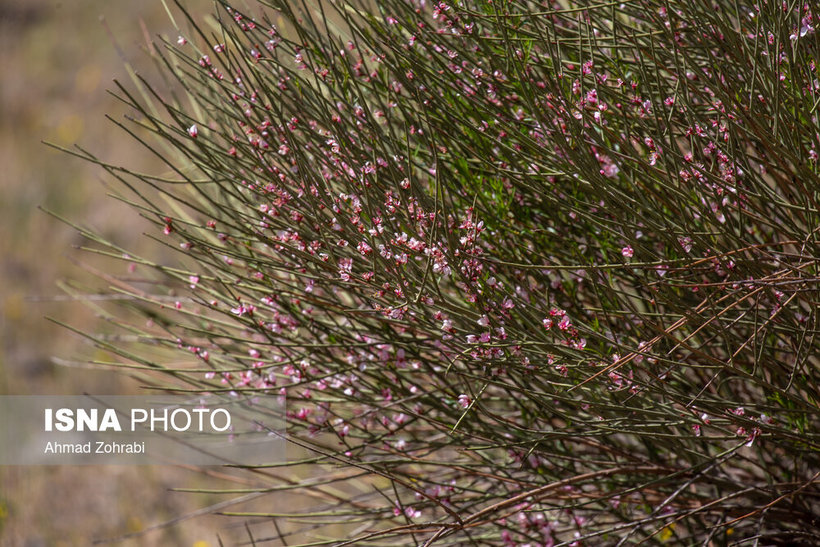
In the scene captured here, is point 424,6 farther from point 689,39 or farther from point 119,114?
point 119,114

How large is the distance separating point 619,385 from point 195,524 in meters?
3.00

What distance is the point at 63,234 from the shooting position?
6.44 m

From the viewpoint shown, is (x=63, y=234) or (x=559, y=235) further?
(x=63, y=234)

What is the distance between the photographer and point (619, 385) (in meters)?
1.65

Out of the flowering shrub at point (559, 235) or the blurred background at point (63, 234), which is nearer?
the flowering shrub at point (559, 235)

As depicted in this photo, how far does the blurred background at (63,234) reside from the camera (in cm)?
407

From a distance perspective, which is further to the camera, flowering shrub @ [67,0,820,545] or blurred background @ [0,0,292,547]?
blurred background @ [0,0,292,547]

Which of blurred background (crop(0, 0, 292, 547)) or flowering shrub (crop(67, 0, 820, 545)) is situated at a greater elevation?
blurred background (crop(0, 0, 292, 547))

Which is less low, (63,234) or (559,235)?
(63,234)

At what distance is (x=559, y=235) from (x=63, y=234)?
5473mm

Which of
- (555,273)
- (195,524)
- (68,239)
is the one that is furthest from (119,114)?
(555,273)

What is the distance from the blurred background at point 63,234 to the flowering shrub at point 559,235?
577mm

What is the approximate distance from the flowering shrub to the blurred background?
1.89ft

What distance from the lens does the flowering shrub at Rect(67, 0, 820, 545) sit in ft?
5.15
